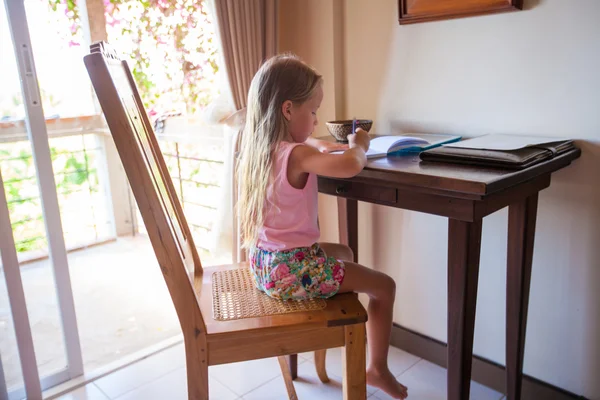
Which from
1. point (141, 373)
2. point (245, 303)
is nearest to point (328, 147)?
point (245, 303)

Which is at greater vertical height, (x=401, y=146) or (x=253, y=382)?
(x=401, y=146)

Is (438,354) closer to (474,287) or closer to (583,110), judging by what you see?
(474,287)

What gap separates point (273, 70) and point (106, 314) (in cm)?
163

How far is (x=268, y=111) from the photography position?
1221 mm

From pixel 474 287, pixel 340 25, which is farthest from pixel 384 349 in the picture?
pixel 340 25

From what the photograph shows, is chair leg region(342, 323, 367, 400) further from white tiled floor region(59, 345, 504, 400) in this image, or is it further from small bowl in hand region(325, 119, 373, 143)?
small bowl in hand region(325, 119, 373, 143)

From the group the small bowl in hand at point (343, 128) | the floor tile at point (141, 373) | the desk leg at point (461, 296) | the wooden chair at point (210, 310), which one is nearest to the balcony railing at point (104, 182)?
the floor tile at point (141, 373)

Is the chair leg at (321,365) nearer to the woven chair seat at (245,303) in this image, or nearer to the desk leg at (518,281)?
the woven chair seat at (245,303)

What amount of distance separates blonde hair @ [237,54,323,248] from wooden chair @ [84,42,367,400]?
0.73 ft

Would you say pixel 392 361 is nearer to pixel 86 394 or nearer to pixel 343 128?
pixel 343 128

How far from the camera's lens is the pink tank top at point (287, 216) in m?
1.24

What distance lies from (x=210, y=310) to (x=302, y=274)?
241 millimetres

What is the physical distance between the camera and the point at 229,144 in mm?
2021

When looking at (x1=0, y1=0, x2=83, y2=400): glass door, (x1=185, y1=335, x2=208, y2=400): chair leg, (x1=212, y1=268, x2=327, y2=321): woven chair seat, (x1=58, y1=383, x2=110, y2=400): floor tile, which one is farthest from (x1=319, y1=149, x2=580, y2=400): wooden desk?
(x1=58, y1=383, x2=110, y2=400): floor tile
